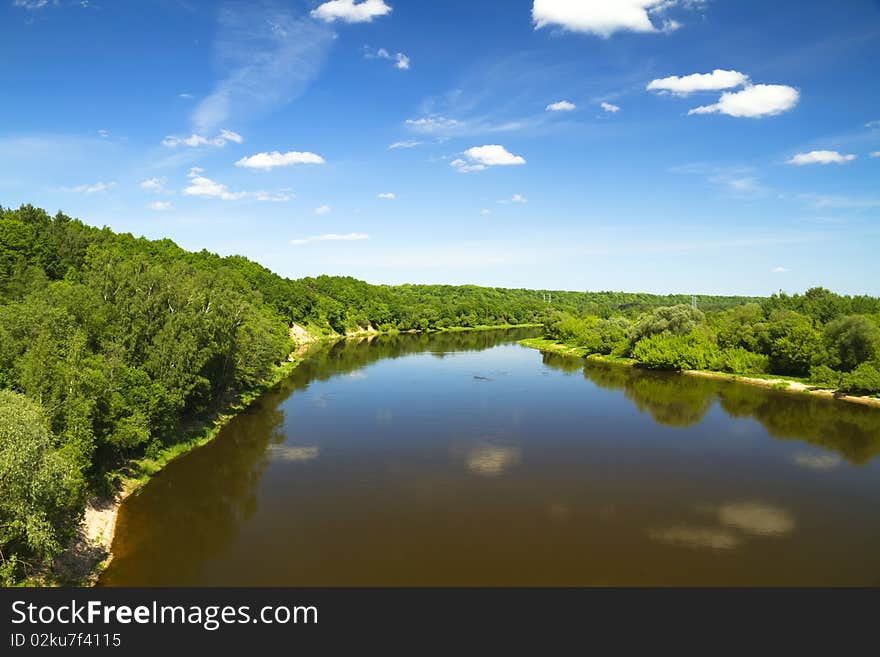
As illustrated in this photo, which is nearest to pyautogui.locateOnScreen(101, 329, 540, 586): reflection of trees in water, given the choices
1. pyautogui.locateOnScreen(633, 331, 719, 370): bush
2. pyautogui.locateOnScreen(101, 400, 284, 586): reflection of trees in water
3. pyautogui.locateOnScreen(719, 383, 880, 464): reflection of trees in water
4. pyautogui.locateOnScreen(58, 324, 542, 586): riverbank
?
pyautogui.locateOnScreen(101, 400, 284, 586): reflection of trees in water

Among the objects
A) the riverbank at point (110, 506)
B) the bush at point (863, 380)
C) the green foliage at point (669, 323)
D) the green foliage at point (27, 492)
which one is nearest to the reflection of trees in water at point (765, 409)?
the bush at point (863, 380)

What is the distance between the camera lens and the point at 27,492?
13.8 m

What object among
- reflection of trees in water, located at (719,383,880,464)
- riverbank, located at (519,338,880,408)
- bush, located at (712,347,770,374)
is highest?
bush, located at (712,347,770,374)

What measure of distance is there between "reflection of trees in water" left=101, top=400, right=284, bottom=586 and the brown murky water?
0.34 feet

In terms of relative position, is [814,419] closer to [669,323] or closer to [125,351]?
[669,323]

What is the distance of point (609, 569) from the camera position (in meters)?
18.8

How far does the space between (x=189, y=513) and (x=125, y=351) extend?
30.9 feet

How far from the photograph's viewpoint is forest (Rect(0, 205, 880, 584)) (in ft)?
49.3

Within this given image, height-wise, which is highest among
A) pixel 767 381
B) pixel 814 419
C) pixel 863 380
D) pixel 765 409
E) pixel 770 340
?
pixel 770 340

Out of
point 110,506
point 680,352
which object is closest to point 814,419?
point 680,352

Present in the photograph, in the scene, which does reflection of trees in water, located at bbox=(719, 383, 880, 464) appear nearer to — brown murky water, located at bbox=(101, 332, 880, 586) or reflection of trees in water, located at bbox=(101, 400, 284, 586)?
brown murky water, located at bbox=(101, 332, 880, 586)

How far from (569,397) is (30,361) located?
42.0 metres

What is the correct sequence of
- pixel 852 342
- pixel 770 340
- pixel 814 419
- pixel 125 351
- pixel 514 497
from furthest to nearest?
1. pixel 770 340
2. pixel 852 342
3. pixel 814 419
4. pixel 125 351
5. pixel 514 497

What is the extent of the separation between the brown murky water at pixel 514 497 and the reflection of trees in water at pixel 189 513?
0.34ft
